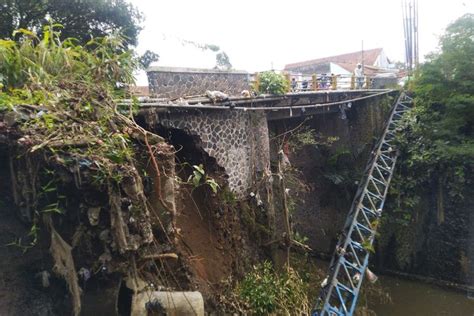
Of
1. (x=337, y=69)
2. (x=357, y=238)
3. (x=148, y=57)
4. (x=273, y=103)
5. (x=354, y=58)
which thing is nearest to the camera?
(x=273, y=103)

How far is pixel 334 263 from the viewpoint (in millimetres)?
9328

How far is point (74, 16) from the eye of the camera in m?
14.0

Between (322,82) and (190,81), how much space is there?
668cm

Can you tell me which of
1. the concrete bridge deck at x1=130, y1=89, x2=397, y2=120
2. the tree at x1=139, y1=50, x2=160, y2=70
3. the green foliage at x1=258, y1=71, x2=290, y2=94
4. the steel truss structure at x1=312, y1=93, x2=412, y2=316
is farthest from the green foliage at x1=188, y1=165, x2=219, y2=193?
the tree at x1=139, y1=50, x2=160, y2=70

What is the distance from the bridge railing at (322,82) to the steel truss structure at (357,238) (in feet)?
5.26

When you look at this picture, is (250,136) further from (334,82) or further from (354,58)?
(354,58)

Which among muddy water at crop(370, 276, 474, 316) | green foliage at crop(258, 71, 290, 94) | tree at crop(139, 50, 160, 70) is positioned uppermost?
tree at crop(139, 50, 160, 70)

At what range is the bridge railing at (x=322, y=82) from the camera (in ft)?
35.7

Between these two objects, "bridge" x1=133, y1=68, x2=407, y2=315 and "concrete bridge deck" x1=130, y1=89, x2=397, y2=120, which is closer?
"concrete bridge deck" x1=130, y1=89, x2=397, y2=120

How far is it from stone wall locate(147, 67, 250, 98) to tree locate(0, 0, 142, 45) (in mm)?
5237

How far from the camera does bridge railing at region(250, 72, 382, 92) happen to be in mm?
10875

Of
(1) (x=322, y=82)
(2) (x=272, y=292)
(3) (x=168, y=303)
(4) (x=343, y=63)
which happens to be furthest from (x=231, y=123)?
(4) (x=343, y=63)

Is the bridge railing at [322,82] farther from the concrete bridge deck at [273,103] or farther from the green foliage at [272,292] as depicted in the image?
the green foliage at [272,292]

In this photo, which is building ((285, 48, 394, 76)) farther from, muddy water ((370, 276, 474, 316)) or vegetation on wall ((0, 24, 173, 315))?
vegetation on wall ((0, 24, 173, 315))
